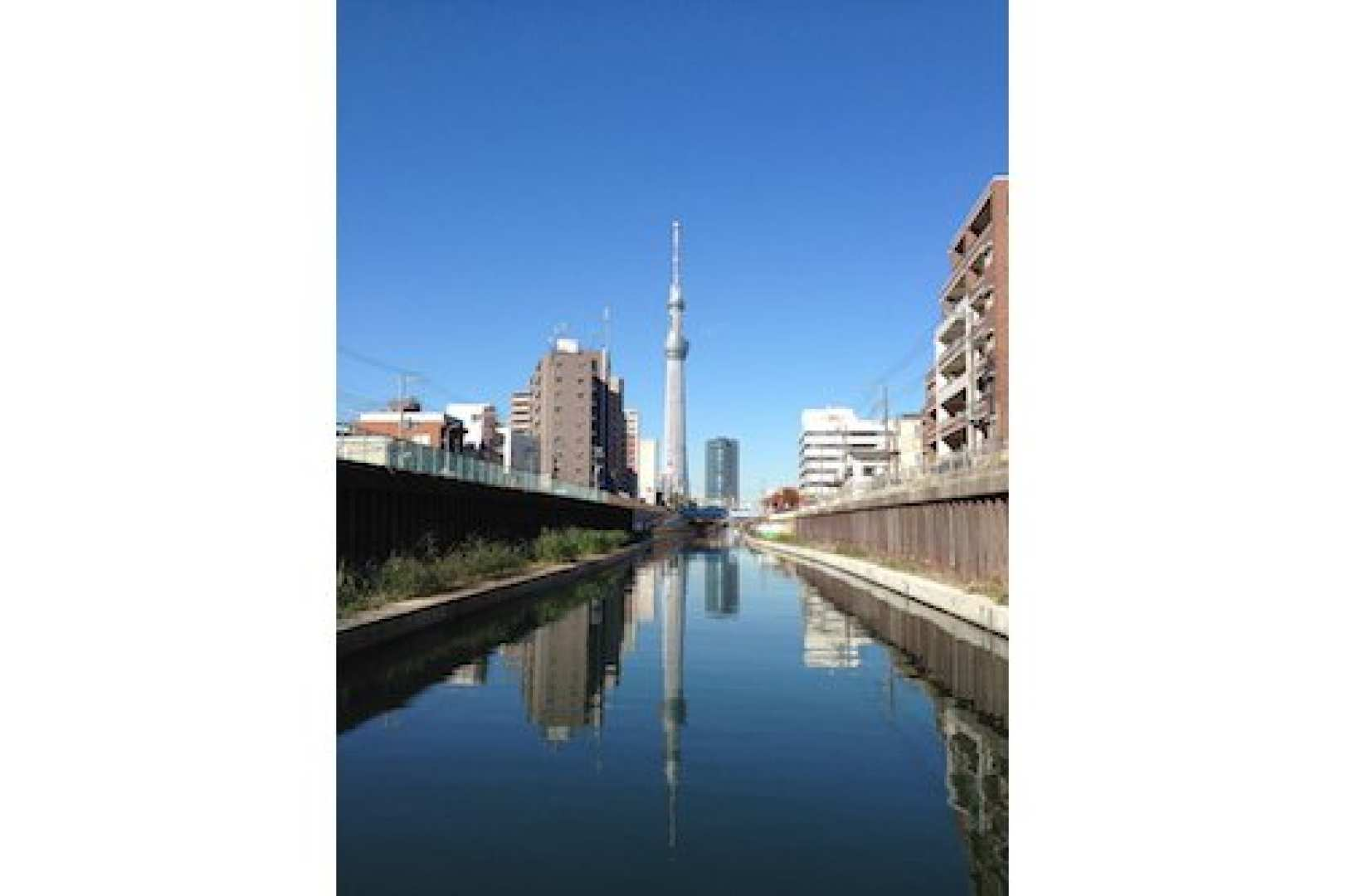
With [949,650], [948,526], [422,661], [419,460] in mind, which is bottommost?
[949,650]

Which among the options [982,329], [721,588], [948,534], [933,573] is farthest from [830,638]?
[982,329]

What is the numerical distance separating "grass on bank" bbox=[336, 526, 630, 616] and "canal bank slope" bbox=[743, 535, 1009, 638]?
50.7 ft

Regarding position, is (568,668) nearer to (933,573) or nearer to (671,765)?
(671,765)

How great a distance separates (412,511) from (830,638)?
16967 mm

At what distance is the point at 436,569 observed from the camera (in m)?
31.4

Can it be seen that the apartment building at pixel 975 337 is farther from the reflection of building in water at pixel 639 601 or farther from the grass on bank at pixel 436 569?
the grass on bank at pixel 436 569

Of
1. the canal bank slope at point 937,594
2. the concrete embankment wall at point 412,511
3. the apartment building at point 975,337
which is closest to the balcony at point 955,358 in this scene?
the apartment building at point 975,337

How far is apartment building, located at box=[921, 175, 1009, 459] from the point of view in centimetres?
6619

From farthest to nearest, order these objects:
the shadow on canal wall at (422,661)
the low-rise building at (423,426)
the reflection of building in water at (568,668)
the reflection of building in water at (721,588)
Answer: the low-rise building at (423,426)
the reflection of building in water at (721,588)
the shadow on canal wall at (422,661)
the reflection of building in water at (568,668)

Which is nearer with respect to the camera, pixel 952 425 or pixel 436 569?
pixel 436 569

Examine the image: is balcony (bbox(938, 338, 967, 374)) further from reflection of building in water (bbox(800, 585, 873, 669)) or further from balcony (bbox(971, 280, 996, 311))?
reflection of building in water (bbox(800, 585, 873, 669))

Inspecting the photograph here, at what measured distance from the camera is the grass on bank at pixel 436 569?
24719mm

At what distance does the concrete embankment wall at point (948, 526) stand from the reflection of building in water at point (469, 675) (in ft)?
46.7

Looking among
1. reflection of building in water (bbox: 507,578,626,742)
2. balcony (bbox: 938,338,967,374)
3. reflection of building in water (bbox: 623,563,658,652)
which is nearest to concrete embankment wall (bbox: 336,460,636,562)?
reflection of building in water (bbox: 507,578,626,742)
